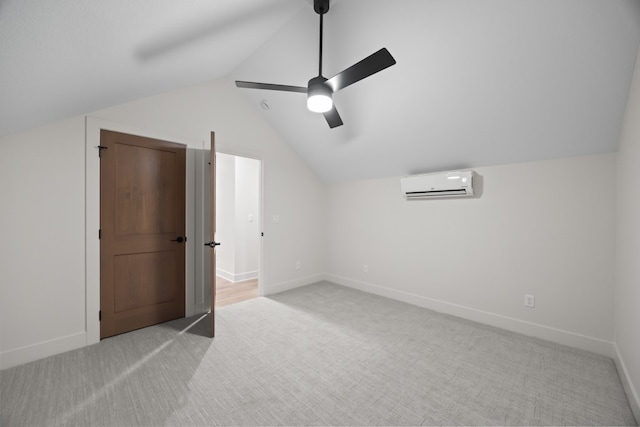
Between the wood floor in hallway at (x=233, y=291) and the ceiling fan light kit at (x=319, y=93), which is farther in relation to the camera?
the wood floor in hallway at (x=233, y=291)

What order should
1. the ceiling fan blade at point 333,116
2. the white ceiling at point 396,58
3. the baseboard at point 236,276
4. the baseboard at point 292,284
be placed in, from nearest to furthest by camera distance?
the white ceiling at point 396,58, the ceiling fan blade at point 333,116, the baseboard at point 292,284, the baseboard at point 236,276

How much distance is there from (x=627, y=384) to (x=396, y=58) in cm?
289

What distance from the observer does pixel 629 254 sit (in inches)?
70.9

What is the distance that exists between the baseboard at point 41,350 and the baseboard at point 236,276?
2.38 meters

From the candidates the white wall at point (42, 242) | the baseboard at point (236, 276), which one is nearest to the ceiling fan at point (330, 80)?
the white wall at point (42, 242)

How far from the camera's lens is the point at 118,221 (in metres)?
2.59

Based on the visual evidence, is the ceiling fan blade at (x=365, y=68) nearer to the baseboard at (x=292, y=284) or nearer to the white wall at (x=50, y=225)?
the white wall at (x=50, y=225)

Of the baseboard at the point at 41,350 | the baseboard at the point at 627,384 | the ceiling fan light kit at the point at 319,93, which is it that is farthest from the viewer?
the baseboard at the point at 41,350

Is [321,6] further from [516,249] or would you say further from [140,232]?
[516,249]

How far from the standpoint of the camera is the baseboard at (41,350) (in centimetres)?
204

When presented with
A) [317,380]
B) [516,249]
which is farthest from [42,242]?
[516,249]

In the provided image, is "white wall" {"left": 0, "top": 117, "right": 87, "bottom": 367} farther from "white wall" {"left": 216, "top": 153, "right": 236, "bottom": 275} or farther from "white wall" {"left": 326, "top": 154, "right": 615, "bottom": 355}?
"white wall" {"left": 326, "top": 154, "right": 615, "bottom": 355}

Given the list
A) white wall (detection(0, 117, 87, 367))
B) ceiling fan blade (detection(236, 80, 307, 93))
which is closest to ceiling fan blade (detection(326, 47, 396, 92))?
ceiling fan blade (detection(236, 80, 307, 93))

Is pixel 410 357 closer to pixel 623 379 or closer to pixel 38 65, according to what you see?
pixel 623 379
